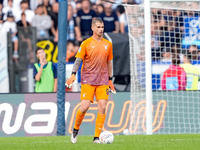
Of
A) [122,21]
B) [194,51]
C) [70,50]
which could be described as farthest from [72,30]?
[194,51]

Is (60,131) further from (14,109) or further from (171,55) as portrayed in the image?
(171,55)

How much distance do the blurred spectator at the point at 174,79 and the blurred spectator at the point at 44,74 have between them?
2.79m

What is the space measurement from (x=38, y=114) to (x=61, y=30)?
7.31 feet

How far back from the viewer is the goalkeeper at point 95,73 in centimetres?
718

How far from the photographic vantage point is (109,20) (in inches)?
536

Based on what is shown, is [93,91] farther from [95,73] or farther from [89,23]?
[89,23]

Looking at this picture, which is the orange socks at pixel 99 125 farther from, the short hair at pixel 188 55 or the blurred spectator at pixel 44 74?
the short hair at pixel 188 55

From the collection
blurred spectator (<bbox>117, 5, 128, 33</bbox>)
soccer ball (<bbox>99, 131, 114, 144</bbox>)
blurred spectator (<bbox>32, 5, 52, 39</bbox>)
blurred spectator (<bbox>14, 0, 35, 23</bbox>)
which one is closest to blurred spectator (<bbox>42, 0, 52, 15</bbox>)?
blurred spectator (<bbox>32, 5, 52, 39</bbox>)

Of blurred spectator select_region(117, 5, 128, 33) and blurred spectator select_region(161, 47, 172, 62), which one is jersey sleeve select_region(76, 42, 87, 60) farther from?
blurred spectator select_region(117, 5, 128, 33)

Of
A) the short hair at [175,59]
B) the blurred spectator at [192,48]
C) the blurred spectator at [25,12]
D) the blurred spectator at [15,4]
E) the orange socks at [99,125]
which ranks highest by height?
the blurred spectator at [15,4]

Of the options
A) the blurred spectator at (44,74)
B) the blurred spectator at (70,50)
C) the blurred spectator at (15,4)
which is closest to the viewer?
the blurred spectator at (44,74)

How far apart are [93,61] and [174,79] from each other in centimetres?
436

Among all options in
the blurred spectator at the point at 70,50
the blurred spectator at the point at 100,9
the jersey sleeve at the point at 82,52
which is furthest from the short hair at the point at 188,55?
the jersey sleeve at the point at 82,52

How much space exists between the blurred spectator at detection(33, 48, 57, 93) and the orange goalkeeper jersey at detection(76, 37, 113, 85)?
11.8ft
